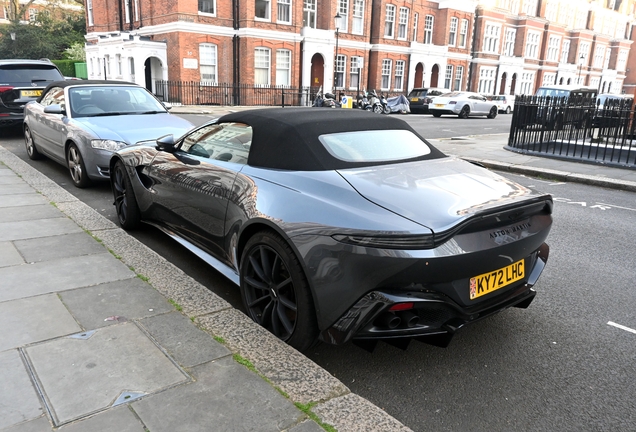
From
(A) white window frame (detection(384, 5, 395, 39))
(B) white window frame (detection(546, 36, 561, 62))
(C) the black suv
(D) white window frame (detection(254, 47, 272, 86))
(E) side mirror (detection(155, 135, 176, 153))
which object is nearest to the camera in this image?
(E) side mirror (detection(155, 135, 176, 153))

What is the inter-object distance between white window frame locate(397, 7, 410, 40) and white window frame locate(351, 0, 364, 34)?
13.6 ft

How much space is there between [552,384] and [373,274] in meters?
1.34

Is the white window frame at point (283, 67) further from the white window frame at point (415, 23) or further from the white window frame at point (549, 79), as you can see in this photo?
the white window frame at point (549, 79)

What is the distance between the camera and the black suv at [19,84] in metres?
11.8

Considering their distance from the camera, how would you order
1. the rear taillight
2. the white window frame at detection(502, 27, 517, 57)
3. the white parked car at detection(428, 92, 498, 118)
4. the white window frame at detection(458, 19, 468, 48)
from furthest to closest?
the white window frame at detection(502, 27, 517, 57) → the white window frame at detection(458, 19, 468, 48) → the white parked car at detection(428, 92, 498, 118) → the rear taillight

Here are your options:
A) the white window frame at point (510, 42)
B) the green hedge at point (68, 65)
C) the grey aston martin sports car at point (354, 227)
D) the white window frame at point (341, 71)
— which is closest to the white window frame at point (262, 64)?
the white window frame at point (341, 71)

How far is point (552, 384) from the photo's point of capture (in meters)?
3.01

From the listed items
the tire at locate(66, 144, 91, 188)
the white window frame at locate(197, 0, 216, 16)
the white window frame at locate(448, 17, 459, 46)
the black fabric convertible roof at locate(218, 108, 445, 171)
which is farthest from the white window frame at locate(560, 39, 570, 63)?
the black fabric convertible roof at locate(218, 108, 445, 171)

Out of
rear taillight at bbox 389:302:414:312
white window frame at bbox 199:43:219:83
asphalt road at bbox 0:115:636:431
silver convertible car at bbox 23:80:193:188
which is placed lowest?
asphalt road at bbox 0:115:636:431

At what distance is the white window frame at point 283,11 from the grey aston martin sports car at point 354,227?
30489 mm

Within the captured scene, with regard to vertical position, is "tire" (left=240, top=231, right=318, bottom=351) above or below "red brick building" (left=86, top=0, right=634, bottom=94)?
below

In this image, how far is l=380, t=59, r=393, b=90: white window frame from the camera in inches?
1567

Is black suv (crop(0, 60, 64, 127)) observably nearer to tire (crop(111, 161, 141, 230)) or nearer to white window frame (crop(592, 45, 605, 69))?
tire (crop(111, 161, 141, 230))

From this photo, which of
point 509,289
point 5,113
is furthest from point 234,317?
point 5,113
